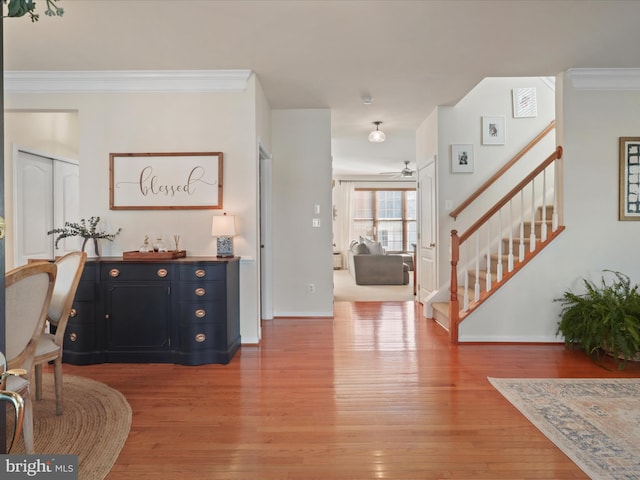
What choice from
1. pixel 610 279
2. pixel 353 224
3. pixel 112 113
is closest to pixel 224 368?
pixel 112 113

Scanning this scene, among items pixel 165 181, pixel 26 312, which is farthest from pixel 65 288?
pixel 165 181

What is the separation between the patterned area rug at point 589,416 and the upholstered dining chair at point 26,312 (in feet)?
8.21

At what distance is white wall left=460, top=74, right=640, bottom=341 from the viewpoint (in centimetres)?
401

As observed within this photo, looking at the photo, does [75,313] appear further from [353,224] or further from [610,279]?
[353,224]

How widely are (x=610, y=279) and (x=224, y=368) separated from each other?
363cm

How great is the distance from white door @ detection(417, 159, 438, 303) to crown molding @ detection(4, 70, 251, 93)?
9.12ft

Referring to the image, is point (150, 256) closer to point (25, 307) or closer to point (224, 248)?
point (224, 248)

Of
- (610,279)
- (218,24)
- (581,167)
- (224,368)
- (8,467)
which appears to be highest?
(218,24)

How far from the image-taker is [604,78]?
13.1ft

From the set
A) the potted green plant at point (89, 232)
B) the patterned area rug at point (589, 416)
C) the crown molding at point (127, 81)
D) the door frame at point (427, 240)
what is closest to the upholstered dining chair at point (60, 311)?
the potted green plant at point (89, 232)

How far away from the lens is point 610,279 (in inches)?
158

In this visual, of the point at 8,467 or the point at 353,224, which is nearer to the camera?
the point at 8,467

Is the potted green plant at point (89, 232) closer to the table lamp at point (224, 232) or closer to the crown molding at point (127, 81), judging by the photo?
the table lamp at point (224, 232)

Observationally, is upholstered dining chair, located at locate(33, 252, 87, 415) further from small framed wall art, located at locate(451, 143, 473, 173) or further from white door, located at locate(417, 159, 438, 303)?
small framed wall art, located at locate(451, 143, 473, 173)
